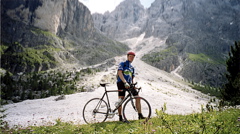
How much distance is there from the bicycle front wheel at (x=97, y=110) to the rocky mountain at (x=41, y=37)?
109 meters

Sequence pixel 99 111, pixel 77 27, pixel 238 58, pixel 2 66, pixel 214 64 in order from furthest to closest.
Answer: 1. pixel 77 27
2. pixel 214 64
3. pixel 2 66
4. pixel 238 58
5. pixel 99 111

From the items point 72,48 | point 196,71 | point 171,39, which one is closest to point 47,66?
point 72,48

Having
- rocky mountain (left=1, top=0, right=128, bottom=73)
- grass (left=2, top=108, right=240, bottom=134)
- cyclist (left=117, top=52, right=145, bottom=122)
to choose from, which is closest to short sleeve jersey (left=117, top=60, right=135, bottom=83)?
cyclist (left=117, top=52, right=145, bottom=122)

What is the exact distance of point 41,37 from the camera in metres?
133

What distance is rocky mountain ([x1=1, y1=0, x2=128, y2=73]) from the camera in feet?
349

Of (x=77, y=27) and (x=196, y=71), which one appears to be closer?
(x=196, y=71)

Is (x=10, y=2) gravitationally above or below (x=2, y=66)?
above

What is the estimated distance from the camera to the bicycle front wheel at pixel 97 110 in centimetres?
896

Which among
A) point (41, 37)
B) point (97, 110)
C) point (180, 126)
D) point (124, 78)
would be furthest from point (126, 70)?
point (41, 37)

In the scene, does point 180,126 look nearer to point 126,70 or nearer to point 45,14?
point 126,70

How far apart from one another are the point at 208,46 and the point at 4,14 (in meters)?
234

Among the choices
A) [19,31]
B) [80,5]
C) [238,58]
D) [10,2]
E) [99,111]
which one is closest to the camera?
[99,111]

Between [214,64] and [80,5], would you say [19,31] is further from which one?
[214,64]

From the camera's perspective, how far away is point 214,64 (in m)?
158
